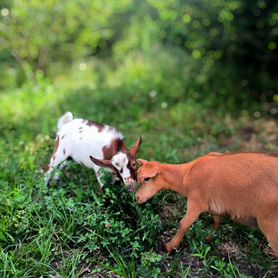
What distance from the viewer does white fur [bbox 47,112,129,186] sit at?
4.76 meters

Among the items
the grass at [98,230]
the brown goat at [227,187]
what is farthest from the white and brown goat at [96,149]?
the grass at [98,230]

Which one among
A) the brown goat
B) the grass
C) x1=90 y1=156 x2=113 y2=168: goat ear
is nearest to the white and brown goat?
x1=90 y1=156 x2=113 y2=168: goat ear

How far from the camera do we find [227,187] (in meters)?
4.12

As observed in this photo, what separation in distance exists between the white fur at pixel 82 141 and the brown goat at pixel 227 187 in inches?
22.6

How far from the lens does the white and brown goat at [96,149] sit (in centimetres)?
441

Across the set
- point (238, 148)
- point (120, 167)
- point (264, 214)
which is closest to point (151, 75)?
point (238, 148)

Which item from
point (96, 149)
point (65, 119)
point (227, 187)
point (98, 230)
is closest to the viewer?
point (227, 187)

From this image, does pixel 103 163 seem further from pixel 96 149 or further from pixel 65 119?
pixel 65 119

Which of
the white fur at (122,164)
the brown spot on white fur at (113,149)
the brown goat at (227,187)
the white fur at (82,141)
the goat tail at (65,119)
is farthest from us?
the goat tail at (65,119)

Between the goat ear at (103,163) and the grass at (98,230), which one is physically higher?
the goat ear at (103,163)

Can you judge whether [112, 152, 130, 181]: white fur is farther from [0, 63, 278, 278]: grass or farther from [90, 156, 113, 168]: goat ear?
[0, 63, 278, 278]: grass

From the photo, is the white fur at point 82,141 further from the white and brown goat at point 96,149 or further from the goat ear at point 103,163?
the goat ear at point 103,163

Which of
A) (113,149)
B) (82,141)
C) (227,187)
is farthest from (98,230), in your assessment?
(227,187)

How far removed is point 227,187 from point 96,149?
141 centimetres
